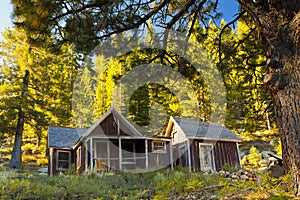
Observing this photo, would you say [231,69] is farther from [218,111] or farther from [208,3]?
[218,111]

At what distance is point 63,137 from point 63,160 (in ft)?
5.49

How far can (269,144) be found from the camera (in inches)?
853

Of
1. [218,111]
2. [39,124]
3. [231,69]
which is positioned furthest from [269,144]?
[39,124]

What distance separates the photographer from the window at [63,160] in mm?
17359

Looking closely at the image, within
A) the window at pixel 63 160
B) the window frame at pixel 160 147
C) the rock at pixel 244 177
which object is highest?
the window frame at pixel 160 147

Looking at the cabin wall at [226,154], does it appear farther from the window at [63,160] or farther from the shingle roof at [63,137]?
the window at [63,160]

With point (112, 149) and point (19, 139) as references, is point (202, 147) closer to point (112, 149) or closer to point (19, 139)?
point (112, 149)

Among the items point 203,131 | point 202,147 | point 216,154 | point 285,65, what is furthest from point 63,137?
point 285,65

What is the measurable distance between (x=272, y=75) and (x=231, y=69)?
3541mm

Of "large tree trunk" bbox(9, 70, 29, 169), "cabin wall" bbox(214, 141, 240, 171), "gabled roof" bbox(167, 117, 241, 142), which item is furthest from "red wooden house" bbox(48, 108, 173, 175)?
"large tree trunk" bbox(9, 70, 29, 169)

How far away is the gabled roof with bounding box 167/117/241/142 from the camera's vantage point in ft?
54.1

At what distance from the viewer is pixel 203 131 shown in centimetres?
1728

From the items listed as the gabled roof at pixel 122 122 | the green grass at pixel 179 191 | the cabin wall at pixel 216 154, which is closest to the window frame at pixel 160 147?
the cabin wall at pixel 216 154

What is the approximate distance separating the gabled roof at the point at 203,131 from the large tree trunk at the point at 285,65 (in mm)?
12249
